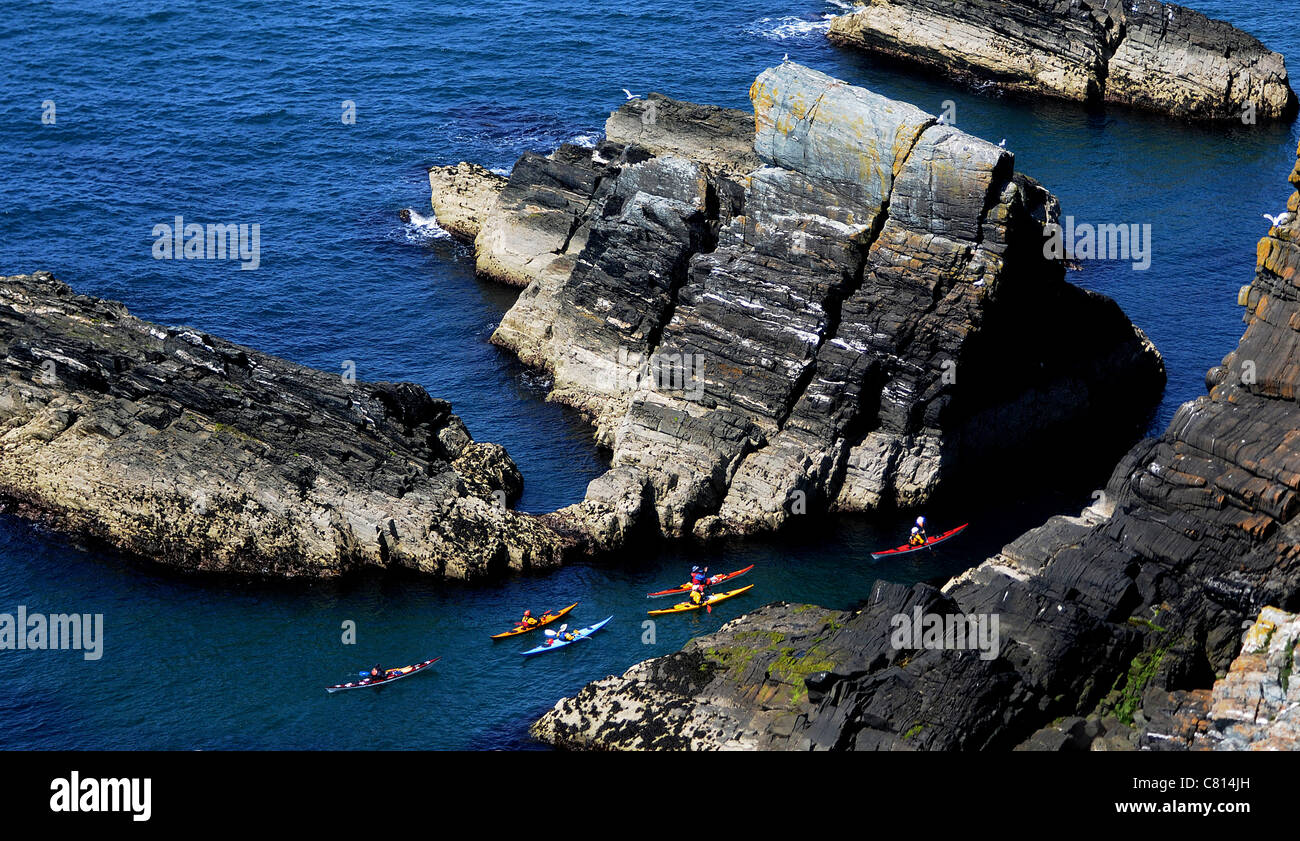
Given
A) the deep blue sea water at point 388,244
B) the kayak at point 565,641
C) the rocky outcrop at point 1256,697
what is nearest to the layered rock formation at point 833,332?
the deep blue sea water at point 388,244

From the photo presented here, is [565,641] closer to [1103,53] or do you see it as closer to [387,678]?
[387,678]

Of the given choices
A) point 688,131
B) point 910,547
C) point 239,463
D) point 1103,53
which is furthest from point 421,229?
point 1103,53

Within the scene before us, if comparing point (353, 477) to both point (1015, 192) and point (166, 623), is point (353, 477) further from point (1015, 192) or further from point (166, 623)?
point (1015, 192)

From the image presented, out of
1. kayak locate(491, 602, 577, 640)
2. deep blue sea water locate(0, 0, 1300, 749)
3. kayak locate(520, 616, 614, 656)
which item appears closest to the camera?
deep blue sea water locate(0, 0, 1300, 749)

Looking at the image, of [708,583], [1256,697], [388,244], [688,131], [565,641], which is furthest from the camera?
[688,131]

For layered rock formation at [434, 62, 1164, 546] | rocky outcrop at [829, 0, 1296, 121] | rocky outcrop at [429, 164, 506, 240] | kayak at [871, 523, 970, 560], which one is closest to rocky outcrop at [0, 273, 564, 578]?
layered rock formation at [434, 62, 1164, 546]

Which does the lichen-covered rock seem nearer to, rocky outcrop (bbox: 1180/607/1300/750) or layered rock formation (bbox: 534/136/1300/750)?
layered rock formation (bbox: 534/136/1300/750)
